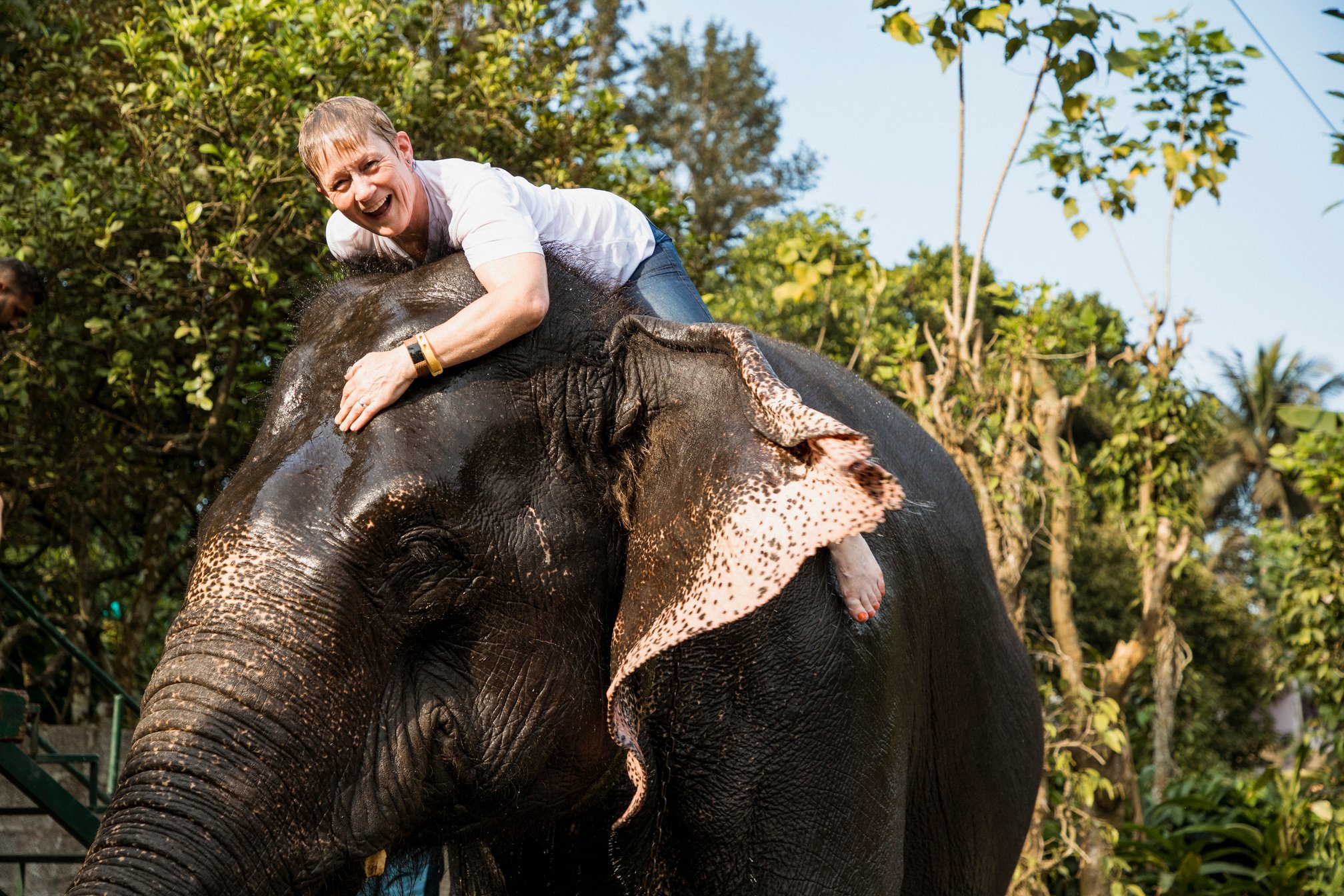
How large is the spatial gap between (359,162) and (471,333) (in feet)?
1.21

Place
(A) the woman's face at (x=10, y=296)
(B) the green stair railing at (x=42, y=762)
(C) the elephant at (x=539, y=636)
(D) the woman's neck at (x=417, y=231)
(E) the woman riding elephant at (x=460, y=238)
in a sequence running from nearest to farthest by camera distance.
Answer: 1. (C) the elephant at (x=539, y=636)
2. (E) the woman riding elephant at (x=460, y=238)
3. (D) the woman's neck at (x=417, y=231)
4. (A) the woman's face at (x=10, y=296)
5. (B) the green stair railing at (x=42, y=762)

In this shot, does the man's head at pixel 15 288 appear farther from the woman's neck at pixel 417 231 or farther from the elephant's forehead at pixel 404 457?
the elephant's forehead at pixel 404 457

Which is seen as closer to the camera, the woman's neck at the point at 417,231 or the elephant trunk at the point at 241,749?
the elephant trunk at the point at 241,749

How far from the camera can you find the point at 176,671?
1989mm

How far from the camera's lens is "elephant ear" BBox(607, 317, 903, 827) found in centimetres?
193

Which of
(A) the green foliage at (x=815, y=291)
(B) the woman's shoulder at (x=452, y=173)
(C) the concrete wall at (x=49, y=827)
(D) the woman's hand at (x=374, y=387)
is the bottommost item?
(C) the concrete wall at (x=49, y=827)

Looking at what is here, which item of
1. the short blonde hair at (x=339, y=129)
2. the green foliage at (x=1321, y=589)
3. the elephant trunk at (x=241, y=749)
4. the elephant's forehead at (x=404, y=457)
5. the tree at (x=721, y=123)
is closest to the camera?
the elephant trunk at (x=241, y=749)

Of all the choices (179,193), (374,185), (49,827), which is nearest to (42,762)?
(49,827)

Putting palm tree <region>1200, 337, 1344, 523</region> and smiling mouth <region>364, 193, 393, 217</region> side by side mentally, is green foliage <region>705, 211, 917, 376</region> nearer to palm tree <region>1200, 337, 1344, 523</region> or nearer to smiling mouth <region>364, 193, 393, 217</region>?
smiling mouth <region>364, 193, 393, 217</region>

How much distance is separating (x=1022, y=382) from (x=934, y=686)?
14.0 feet

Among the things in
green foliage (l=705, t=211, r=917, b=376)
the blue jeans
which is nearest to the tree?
green foliage (l=705, t=211, r=917, b=376)

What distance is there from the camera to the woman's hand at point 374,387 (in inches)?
85.7

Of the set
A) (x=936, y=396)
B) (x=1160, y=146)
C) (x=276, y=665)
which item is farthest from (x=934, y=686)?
(x=1160, y=146)

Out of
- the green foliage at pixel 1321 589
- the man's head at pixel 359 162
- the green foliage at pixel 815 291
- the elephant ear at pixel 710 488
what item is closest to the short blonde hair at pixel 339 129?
the man's head at pixel 359 162
